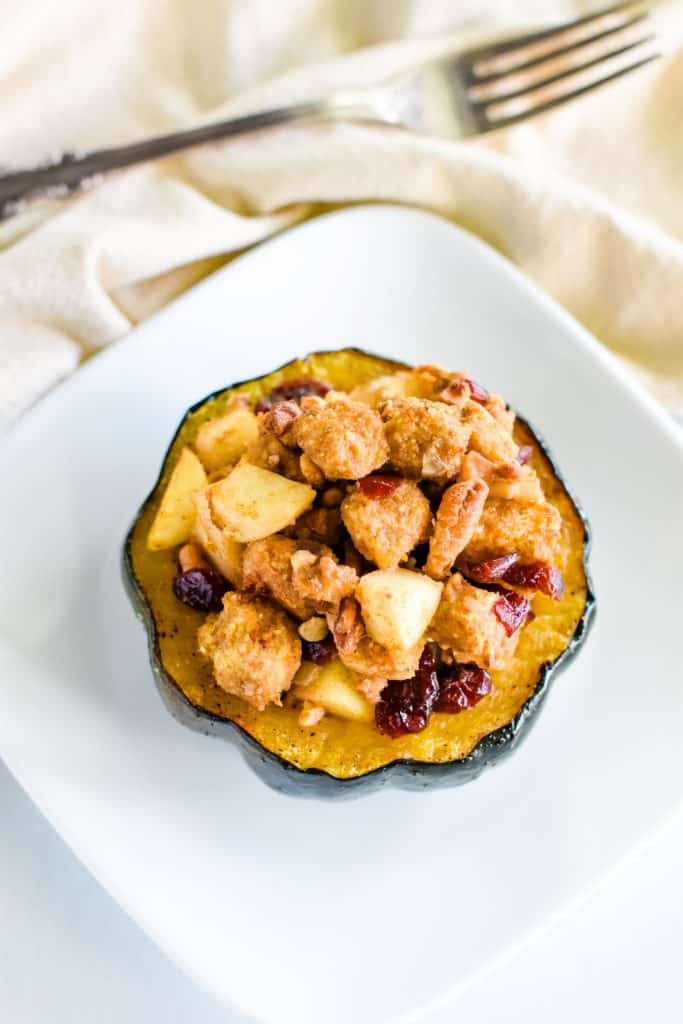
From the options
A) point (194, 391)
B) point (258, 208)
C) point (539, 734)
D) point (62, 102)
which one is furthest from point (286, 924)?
point (62, 102)

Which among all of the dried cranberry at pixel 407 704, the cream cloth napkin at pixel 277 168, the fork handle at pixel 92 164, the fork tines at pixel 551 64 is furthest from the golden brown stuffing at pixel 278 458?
the fork tines at pixel 551 64

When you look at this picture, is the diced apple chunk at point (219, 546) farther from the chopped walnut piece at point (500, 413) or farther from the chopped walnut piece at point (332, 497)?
the chopped walnut piece at point (500, 413)

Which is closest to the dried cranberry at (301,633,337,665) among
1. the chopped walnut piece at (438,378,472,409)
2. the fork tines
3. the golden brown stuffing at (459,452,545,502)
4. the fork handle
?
the golden brown stuffing at (459,452,545,502)

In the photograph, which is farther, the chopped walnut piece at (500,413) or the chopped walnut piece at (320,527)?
the chopped walnut piece at (500,413)

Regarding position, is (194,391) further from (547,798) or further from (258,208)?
(547,798)

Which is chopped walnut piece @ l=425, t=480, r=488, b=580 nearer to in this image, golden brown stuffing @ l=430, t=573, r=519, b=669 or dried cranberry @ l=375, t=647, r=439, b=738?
golden brown stuffing @ l=430, t=573, r=519, b=669

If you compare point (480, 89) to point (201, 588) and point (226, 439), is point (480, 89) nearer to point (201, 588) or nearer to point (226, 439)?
point (226, 439)
